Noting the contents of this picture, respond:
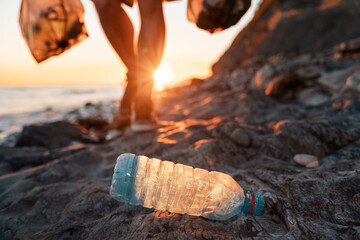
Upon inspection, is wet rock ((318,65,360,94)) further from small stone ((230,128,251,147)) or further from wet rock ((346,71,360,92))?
small stone ((230,128,251,147))

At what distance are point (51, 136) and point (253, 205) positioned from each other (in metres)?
2.53

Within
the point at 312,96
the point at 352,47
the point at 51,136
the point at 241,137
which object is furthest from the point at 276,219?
the point at 352,47

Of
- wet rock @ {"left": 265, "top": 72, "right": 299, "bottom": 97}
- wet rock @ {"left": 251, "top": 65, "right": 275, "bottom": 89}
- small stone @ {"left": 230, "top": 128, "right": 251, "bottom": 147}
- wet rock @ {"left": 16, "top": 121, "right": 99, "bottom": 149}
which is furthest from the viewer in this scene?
wet rock @ {"left": 251, "top": 65, "right": 275, "bottom": 89}

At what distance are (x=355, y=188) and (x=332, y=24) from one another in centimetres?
1597

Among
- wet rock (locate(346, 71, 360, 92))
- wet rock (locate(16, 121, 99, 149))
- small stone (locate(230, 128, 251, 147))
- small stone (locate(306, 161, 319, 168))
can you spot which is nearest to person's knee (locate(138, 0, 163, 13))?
small stone (locate(230, 128, 251, 147))

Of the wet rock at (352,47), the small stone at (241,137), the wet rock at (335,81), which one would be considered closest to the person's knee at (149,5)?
the small stone at (241,137)

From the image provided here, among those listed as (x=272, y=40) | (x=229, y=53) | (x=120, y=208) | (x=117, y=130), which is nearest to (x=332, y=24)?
(x=272, y=40)

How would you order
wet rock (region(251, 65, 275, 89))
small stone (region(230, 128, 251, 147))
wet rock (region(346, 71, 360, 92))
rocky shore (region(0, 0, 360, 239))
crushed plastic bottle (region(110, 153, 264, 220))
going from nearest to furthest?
rocky shore (region(0, 0, 360, 239)) < crushed plastic bottle (region(110, 153, 264, 220)) < small stone (region(230, 128, 251, 147)) < wet rock (region(346, 71, 360, 92)) < wet rock (region(251, 65, 275, 89))

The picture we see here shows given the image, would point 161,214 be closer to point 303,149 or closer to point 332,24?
point 303,149

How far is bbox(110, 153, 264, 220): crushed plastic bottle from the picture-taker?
99cm

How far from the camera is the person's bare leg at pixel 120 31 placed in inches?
68.2

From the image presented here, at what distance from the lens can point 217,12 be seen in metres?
1.62

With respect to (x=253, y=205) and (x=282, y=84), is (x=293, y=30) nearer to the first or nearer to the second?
(x=282, y=84)

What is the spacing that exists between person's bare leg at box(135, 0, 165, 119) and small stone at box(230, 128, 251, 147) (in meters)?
0.99
